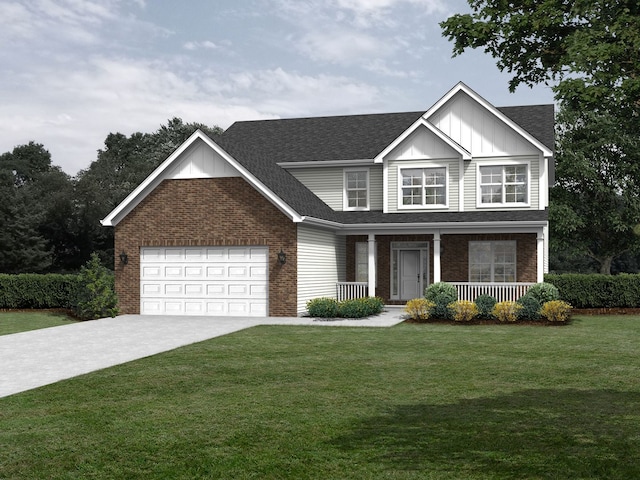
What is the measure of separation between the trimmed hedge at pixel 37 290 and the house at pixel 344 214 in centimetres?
331

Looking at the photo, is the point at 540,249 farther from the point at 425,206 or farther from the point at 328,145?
the point at 328,145

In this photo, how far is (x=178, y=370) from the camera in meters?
A: 13.0

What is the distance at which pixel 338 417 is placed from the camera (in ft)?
30.1

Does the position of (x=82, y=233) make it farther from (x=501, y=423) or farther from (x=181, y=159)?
(x=501, y=423)

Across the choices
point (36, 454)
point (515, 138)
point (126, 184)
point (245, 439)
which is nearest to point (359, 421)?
point (245, 439)

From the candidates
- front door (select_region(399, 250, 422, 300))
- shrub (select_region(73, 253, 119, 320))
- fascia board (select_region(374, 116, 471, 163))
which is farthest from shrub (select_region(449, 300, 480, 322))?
shrub (select_region(73, 253, 119, 320))

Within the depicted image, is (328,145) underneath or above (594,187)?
above

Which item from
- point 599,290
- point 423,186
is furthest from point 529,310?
point 423,186

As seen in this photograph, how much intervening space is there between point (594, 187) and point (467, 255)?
1887 cm

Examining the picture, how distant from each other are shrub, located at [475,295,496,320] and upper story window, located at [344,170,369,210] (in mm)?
8211

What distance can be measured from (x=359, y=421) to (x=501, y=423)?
1.72 m

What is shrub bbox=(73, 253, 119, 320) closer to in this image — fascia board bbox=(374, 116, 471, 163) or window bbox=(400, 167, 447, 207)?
fascia board bbox=(374, 116, 471, 163)

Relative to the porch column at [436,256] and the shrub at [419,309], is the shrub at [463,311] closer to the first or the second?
the shrub at [419,309]

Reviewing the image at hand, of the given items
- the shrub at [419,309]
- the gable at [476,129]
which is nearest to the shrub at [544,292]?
the shrub at [419,309]
